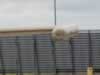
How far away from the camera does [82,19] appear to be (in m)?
1.57

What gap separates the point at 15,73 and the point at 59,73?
0.30 m

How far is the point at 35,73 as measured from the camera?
157cm

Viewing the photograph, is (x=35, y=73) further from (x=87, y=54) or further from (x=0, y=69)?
(x=87, y=54)

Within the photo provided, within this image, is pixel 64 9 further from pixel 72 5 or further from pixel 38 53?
pixel 38 53

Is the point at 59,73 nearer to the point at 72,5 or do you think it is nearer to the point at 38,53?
the point at 38,53

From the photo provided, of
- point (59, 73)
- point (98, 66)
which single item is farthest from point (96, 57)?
point (59, 73)

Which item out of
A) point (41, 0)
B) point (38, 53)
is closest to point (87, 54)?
point (38, 53)

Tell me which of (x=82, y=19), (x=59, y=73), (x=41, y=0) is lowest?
(x=59, y=73)

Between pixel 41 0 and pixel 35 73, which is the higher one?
pixel 41 0

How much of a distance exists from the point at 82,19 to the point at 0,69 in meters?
0.65

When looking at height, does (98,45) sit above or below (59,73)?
above

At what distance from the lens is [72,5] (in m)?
1.59

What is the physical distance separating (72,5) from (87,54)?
36 centimetres

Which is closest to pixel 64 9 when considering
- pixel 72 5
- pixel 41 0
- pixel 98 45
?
pixel 72 5
